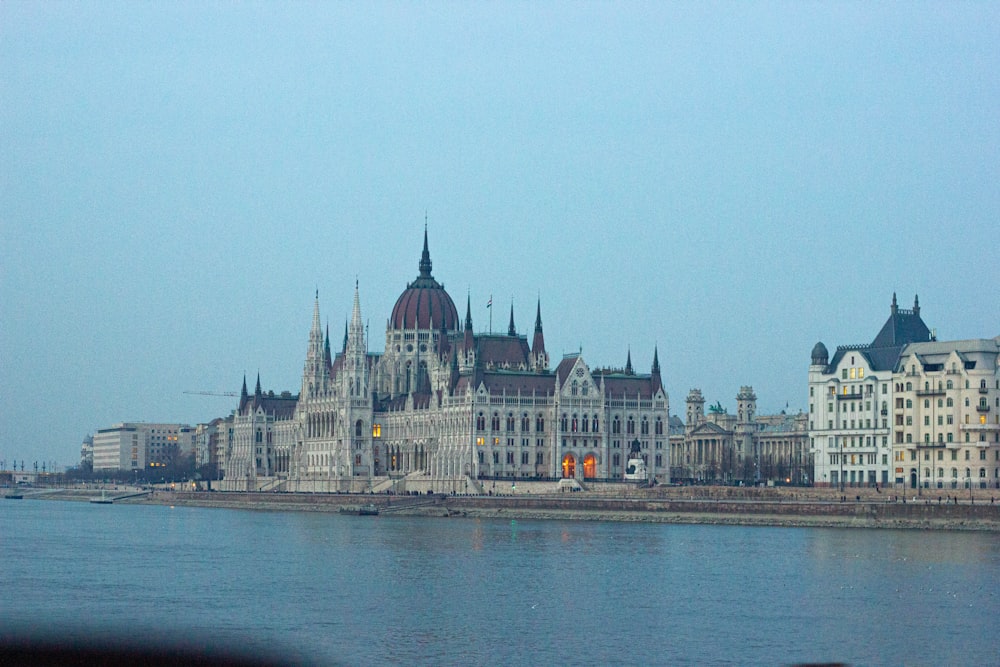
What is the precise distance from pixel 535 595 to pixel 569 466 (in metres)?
108

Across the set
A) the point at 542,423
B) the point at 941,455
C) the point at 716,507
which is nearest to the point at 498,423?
the point at 542,423

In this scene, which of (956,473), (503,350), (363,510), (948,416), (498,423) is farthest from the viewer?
(503,350)

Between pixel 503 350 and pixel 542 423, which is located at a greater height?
pixel 503 350

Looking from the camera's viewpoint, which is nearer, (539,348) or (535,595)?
(535,595)

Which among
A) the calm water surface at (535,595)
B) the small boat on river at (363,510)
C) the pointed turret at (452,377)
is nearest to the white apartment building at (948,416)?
the calm water surface at (535,595)

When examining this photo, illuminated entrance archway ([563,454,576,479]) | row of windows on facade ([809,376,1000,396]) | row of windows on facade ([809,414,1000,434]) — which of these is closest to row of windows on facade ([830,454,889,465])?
row of windows on facade ([809,414,1000,434])

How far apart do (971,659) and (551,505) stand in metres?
92.4

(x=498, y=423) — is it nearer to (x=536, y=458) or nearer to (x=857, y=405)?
(x=536, y=458)

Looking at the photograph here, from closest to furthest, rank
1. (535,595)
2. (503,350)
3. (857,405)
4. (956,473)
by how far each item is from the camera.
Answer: (535,595) → (956,473) → (857,405) → (503,350)

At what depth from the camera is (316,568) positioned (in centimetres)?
7112

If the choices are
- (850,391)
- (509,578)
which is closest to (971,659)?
(509,578)

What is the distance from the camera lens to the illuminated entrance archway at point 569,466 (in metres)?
165

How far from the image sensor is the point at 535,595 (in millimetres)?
57562

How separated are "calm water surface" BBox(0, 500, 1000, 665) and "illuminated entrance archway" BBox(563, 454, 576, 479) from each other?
63030mm
